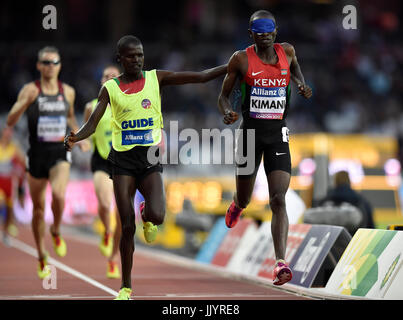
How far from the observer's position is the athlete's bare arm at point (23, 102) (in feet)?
43.2

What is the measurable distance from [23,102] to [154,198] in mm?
4229

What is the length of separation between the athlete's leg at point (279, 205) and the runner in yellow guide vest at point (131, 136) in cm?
119

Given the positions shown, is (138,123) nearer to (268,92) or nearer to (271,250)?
(268,92)

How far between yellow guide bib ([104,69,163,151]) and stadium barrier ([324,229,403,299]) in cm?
247

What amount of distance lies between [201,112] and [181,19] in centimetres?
794

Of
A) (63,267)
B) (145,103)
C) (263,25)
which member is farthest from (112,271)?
(263,25)

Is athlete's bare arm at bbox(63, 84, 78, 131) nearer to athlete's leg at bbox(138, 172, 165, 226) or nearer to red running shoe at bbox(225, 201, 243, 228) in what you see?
red running shoe at bbox(225, 201, 243, 228)

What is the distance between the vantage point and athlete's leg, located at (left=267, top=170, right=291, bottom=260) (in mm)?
10109

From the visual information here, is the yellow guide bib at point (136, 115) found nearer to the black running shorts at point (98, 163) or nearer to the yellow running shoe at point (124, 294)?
the yellow running shoe at point (124, 294)

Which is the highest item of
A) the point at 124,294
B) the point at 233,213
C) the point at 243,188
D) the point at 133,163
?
the point at 133,163

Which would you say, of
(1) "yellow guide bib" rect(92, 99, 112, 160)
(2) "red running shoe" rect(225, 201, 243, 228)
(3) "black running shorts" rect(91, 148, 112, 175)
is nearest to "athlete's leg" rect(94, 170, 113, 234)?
(3) "black running shorts" rect(91, 148, 112, 175)

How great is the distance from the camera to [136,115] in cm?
964
